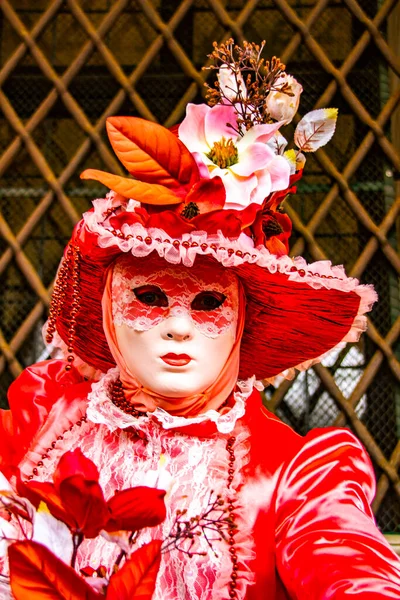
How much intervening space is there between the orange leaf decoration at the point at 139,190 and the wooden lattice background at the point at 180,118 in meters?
0.53

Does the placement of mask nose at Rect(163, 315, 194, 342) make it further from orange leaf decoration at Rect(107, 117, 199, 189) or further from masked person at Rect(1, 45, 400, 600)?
orange leaf decoration at Rect(107, 117, 199, 189)

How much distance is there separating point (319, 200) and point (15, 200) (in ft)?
1.78

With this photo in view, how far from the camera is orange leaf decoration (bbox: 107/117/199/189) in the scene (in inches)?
30.8

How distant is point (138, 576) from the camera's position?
54cm

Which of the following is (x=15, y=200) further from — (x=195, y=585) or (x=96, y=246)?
(x=195, y=585)

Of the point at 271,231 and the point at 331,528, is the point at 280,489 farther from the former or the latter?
the point at 271,231

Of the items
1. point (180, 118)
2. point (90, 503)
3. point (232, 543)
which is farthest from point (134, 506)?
point (180, 118)

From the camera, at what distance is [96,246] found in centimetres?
80

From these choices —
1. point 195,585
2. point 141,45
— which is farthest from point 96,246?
point 141,45

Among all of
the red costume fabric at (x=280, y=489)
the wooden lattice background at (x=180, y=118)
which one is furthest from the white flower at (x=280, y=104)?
the wooden lattice background at (x=180, y=118)

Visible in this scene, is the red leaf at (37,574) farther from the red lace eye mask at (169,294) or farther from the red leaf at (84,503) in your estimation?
the red lace eye mask at (169,294)

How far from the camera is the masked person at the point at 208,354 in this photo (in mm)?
715

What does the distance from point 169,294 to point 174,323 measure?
0.12 feet

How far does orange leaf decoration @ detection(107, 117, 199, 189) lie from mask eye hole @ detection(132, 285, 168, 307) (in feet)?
0.36
